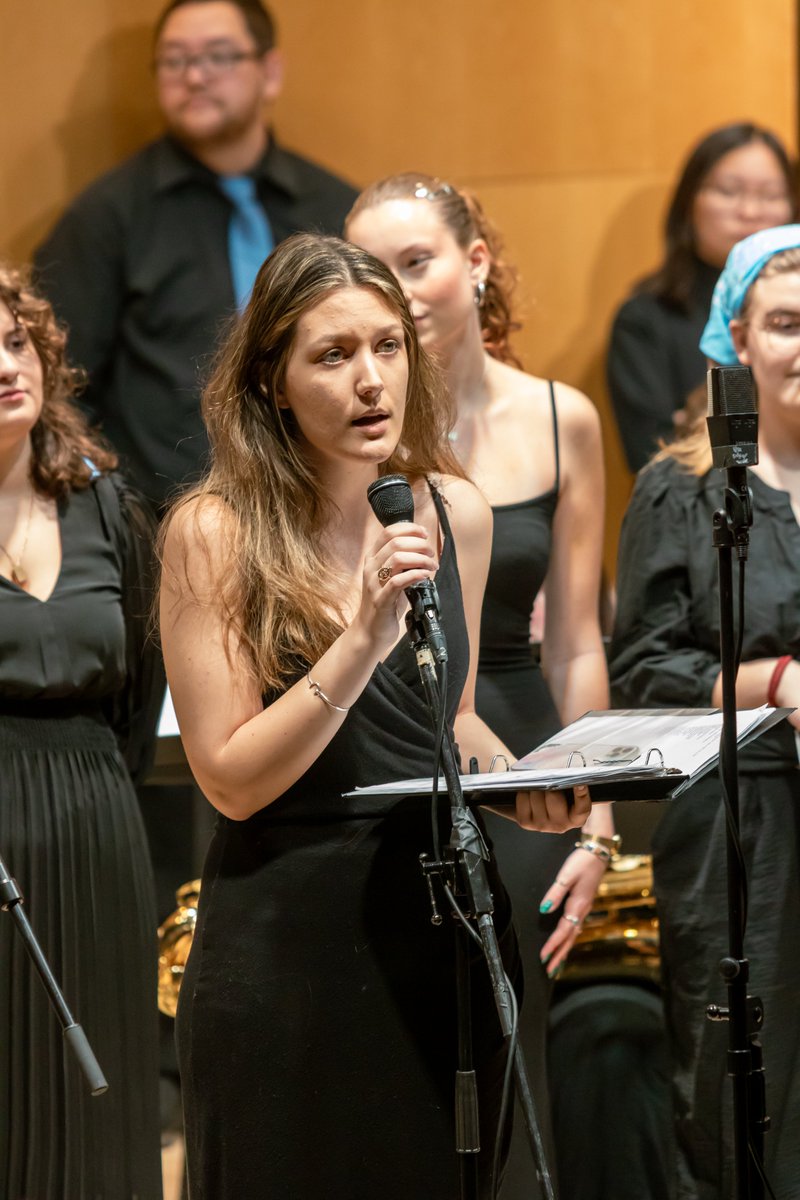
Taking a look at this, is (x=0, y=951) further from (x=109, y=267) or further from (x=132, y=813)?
(x=109, y=267)

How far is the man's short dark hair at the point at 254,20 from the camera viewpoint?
4.78m

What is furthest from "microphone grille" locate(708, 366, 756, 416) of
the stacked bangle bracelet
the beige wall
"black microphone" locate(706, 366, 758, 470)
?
the beige wall

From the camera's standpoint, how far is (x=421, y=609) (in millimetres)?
1791

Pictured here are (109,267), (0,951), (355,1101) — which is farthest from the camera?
(109,267)

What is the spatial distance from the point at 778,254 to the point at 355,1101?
1.54m

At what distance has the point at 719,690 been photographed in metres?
2.68

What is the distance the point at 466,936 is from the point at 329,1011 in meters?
0.25

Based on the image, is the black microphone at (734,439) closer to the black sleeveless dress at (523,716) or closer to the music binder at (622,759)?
the music binder at (622,759)

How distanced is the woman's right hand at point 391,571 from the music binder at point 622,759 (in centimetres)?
18

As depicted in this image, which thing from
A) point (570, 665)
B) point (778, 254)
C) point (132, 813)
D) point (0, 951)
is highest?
point (778, 254)

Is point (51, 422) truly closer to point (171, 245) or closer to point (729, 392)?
point (729, 392)

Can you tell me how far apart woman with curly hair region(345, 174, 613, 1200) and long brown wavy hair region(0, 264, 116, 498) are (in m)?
0.57

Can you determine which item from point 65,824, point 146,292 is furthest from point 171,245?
point 65,824

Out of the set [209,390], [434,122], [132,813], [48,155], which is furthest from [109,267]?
[209,390]
